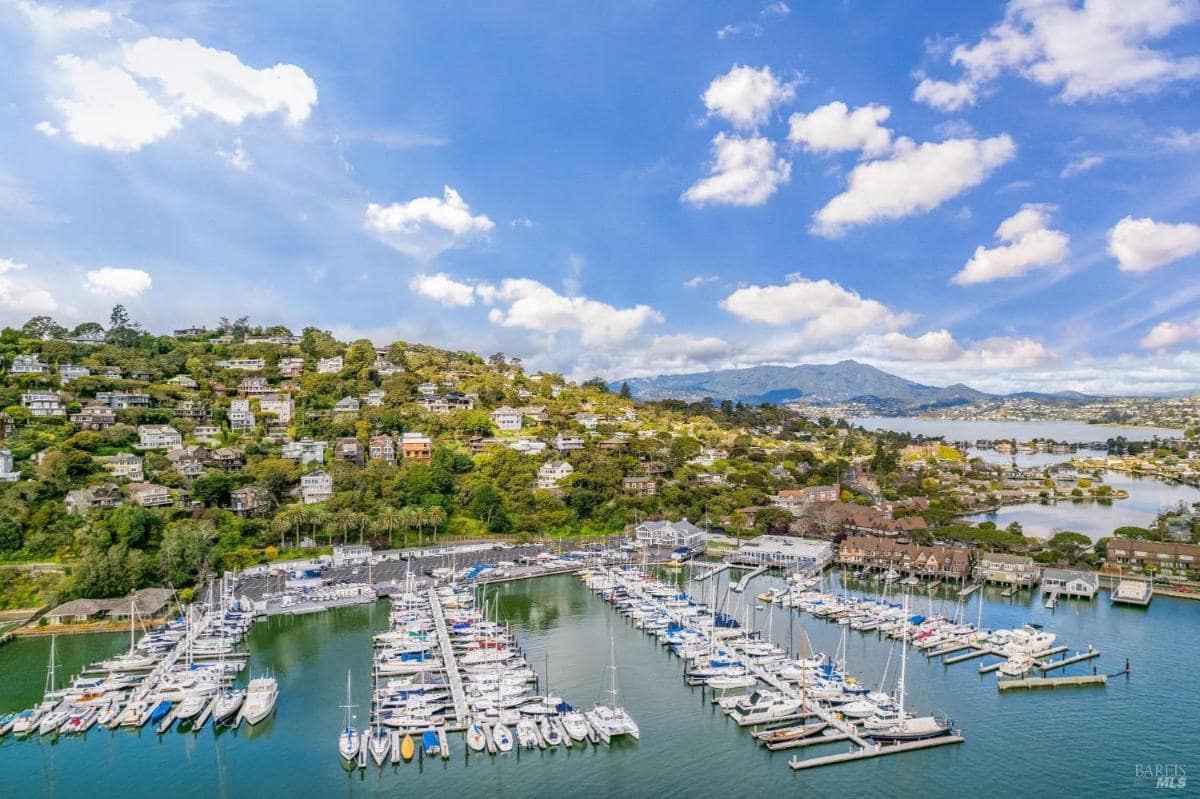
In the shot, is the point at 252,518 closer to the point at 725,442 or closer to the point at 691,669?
the point at 691,669

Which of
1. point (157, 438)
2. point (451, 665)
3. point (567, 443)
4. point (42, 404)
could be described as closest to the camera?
point (451, 665)

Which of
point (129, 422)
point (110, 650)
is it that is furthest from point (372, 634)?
point (129, 422)

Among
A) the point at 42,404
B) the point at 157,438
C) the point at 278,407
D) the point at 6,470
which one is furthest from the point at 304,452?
the point at 42,404

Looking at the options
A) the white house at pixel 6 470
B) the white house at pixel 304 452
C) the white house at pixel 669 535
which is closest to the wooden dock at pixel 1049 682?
the white house at pixel 669 535

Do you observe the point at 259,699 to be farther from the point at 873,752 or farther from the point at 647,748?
the point at 873,752

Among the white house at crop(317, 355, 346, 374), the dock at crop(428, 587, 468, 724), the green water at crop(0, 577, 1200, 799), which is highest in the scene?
the white house at crop(317, 355, 346, 374)

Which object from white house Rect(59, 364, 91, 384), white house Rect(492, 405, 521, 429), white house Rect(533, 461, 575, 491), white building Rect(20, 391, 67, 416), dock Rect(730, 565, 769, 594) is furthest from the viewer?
white house Rect(492, 405, 521, 429)

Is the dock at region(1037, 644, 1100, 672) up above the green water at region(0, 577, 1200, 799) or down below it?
above

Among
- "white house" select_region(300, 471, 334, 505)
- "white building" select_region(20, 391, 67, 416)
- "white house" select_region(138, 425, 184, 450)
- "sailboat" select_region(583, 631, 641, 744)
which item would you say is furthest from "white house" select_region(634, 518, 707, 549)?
"white building" select_region(20, 391, 67, 416)

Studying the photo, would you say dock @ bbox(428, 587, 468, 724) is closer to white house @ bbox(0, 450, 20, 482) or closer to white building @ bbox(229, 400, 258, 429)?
white house @ bbox(0, 450, 20, 482)
